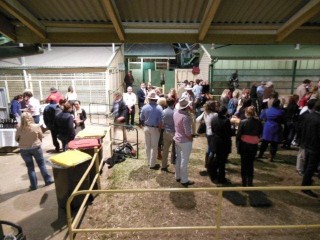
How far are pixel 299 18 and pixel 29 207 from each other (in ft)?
21.0

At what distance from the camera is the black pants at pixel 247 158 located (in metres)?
5.43

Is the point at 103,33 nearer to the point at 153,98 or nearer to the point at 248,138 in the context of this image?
the point at 153,98

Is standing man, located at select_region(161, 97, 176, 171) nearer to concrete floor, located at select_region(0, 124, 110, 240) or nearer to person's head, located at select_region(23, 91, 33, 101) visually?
concrete floor, located at select_region(0, 124, 110, 240)

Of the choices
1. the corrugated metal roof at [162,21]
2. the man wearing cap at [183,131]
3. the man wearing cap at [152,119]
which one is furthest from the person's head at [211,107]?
the corrugated metal roof at [162,21]

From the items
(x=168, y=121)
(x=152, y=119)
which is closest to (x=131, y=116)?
(x=152, y=119)

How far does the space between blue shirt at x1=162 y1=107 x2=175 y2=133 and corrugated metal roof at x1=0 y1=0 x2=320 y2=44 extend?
86.9 inches

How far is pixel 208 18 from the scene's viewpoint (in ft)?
12.1

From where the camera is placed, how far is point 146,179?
645cm

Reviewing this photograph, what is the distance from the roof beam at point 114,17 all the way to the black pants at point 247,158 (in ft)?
11.6

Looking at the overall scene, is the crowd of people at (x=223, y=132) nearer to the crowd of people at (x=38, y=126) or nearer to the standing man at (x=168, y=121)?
the standing man at (x=168, y=121)

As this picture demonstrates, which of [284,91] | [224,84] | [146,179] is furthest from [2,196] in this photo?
[284,91]

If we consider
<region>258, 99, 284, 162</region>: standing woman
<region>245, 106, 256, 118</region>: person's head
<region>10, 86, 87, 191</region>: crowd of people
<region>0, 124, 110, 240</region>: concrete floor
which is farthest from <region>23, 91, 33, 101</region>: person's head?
<region>258, 99, 284, 162</region>: standing woman

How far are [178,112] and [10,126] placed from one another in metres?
6.84

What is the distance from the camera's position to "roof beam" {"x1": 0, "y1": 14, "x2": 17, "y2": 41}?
3753 millimetres
